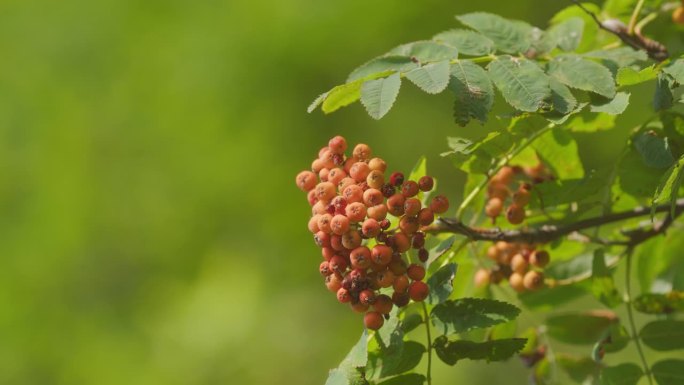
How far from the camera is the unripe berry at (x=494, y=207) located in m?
1.82

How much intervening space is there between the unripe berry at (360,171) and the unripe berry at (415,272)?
0.53 feet

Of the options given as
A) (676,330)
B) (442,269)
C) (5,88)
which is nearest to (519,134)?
(442,269)

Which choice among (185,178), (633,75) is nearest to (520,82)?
(633,75)

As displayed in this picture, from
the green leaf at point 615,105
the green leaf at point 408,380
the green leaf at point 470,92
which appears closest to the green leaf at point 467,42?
the green leaf at point 470,92

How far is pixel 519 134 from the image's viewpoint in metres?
1.71

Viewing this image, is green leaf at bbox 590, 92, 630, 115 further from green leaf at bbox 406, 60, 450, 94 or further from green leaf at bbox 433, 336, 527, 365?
green leaf at bbox 433, 336, 527, 365

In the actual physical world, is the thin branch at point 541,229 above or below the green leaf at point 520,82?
below

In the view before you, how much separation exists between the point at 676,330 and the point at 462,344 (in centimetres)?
47

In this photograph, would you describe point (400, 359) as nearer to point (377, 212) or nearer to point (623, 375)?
point (377, 212)

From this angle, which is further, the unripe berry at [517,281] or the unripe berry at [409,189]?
the unripe berry at [517,281]

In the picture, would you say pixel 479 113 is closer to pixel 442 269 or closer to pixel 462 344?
pixel 442 269

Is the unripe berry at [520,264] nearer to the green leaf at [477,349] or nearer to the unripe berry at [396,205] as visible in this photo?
the green leaf at [477,349]

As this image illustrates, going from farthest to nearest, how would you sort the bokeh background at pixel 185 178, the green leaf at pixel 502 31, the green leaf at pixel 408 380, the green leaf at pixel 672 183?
the bokeh background at pixel 185 178 < the green leaf at pixel 502 31 < the green leaf at pixel 408 380 < the green leaf at pixel 672 183

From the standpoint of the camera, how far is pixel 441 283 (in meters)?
1.54
